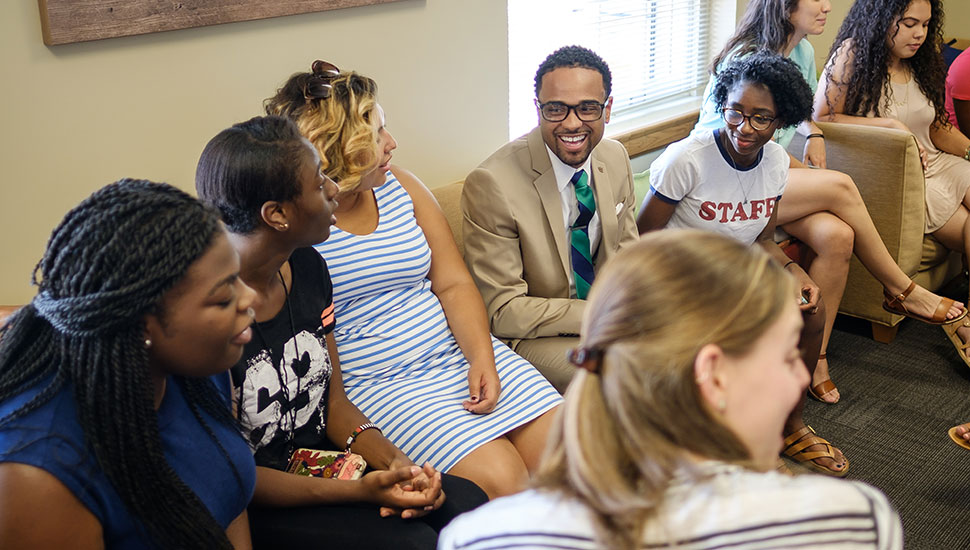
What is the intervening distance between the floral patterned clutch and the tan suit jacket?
70cm

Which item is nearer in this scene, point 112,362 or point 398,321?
point 112,362

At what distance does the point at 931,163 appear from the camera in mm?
3590

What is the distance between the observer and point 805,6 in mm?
3297

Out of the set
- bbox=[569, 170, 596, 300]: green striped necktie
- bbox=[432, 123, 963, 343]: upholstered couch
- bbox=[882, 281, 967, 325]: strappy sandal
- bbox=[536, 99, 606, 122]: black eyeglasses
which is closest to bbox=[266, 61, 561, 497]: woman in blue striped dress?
bbox=[569, 170, 596, 300]: green striped necktie

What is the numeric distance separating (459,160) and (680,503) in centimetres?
225

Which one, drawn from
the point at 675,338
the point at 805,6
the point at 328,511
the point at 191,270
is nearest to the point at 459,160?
the point at 805,6

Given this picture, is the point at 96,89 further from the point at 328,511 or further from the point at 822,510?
the point at 822,510

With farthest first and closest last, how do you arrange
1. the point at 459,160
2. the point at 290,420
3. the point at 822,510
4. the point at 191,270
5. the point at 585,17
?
the point at 585,17
the point at 459,160
the point at 290,420
the point at 191,270
the point at 822,510

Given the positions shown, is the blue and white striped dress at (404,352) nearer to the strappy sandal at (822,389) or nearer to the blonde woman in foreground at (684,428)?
the blonde woman in foreground at (684,428)

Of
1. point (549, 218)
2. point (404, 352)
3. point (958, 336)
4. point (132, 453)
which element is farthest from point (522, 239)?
point (958, 336)

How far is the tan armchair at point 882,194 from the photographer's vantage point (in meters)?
3.20

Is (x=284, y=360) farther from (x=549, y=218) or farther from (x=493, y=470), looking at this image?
(x=549, y=218)

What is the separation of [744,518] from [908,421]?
2.28m

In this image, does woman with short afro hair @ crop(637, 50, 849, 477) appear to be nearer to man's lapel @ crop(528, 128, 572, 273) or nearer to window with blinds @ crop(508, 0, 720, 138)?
man's lapel @ crop(528, 128, 572, 273)
